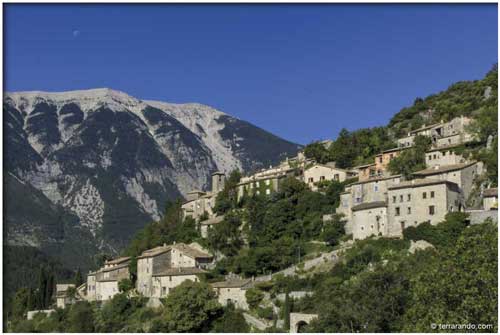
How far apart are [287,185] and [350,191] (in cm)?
903

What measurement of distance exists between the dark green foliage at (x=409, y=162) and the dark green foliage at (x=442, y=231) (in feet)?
32.2

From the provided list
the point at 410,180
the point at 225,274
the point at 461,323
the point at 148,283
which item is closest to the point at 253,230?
the point at 225,274

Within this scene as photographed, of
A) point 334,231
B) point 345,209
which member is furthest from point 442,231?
point 345,209

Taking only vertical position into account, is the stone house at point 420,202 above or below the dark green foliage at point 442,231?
above

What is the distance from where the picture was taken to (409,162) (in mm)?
68625

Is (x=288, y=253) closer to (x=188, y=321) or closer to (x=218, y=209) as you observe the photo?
(x=188, y=321)

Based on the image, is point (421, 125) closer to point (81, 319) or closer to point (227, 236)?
point (227, 236)

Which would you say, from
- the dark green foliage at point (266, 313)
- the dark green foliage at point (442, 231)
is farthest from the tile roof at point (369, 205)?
the dark green foliage at point (266, 313)

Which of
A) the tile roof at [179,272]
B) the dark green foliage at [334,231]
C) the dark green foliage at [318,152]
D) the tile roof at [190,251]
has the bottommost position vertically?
the tile roof at [179,272]

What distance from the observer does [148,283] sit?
69.3m

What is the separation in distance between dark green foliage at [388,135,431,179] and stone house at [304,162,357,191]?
239 inches

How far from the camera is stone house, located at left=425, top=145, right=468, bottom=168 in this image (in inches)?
2636

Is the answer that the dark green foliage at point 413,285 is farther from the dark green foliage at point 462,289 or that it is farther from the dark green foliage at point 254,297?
the dark green foliage at point 254,297

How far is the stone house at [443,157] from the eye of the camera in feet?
220
